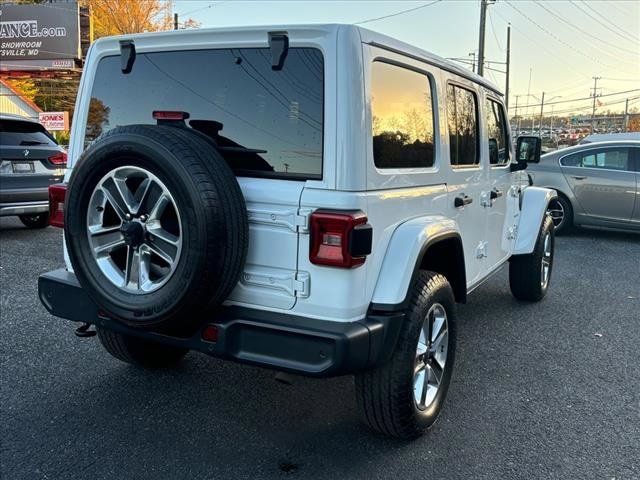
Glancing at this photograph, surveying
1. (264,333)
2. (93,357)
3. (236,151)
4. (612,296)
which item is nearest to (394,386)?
(264,333)

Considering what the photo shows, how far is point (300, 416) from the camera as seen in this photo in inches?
132

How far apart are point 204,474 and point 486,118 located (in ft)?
10.3

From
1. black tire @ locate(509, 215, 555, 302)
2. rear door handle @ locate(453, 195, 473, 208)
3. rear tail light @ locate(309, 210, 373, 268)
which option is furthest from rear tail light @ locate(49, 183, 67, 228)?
black tire @ locate(509, 215, 555, 302)

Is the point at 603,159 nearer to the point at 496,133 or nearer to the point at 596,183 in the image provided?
the point at 596,183

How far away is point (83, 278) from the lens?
2.78m

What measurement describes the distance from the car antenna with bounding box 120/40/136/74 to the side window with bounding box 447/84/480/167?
1.82m

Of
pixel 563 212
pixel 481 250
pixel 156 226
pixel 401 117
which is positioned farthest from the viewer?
pixel 563 212

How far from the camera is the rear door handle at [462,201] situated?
3574mm

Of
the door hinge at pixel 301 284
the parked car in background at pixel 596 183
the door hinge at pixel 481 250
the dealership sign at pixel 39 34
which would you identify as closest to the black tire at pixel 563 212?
the parked car in background at pixel 596 183

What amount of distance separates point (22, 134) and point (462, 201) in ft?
21.4

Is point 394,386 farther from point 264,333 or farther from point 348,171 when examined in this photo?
point 348,171

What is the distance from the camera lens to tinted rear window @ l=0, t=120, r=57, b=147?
7.68m

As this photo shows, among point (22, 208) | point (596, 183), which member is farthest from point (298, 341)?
point (596, 183)

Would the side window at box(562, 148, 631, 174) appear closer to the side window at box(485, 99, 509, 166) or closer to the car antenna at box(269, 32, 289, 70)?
the side window at box(485, 99, 509, 166)
